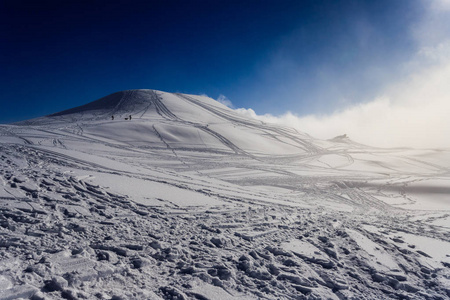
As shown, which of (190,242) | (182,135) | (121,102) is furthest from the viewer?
(121,102)

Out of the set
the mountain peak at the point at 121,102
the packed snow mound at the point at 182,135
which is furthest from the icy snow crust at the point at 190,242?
the mountain peak at the point at 121,102

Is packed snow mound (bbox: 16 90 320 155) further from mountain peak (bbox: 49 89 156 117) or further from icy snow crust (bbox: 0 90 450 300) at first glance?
icy snow crust (bbox: 0 90 450 300)

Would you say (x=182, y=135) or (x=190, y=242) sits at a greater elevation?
(x=182, y=135)

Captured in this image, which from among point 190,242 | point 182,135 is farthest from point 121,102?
point 190,242

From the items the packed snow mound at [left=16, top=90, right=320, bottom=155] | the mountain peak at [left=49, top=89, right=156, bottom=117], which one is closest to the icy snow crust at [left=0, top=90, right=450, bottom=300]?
the packed snow mound at [left=16, top=90, right=320, bottom=155]

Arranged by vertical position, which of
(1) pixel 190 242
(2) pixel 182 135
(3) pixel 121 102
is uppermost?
(3) pixel 121 102

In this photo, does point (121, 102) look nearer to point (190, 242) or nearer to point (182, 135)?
point (182, 135)

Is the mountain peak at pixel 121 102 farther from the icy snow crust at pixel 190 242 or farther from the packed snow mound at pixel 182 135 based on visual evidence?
the icy snow crust at pixel 190 242

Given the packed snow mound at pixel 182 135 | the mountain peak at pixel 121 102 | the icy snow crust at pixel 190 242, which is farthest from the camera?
the mountain peak at pixel 121 102

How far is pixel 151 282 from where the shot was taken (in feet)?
11.4

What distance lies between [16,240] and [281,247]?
15.9 ft

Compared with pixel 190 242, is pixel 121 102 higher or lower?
higher

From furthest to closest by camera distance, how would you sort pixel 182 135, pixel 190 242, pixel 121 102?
1. pixel 121 102
2. pixel 182 135
3. pixel 190 242

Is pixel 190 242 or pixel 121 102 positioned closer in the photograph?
pixel 190 242
